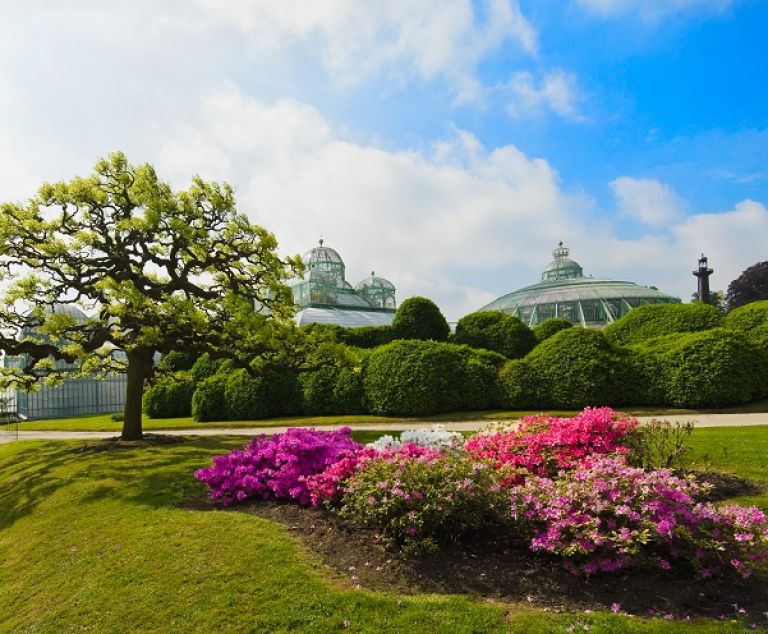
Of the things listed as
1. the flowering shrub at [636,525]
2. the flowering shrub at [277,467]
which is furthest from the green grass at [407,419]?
the flowering shrub at [636,525]

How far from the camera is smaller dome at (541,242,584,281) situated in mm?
53375

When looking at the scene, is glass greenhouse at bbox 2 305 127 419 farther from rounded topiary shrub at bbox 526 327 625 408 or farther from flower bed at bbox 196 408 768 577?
flower bed at bbox 196 408 768 577

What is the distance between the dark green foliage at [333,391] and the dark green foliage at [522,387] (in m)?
4.77

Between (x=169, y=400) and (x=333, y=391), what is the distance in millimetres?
8964

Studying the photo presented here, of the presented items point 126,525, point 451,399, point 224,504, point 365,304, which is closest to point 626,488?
point 224,504

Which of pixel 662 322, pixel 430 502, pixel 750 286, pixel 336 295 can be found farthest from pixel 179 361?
pixel 750 286

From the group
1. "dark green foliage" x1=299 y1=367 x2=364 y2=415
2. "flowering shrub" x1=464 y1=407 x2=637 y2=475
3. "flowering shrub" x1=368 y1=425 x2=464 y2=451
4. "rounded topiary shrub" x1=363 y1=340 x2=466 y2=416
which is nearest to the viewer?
"flowering shrub" x1=464 y1=407 x2=637 y2=475

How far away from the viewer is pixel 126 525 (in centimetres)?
645

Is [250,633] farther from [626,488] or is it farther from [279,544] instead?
[626,488]

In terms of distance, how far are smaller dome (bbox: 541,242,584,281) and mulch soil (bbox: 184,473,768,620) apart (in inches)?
1989

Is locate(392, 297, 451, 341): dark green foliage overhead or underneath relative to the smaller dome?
underneath

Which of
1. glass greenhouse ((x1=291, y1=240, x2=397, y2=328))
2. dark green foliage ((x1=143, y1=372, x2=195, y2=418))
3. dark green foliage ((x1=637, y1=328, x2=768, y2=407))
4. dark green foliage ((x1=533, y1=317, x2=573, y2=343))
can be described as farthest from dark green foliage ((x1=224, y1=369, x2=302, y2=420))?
glass greenhouse ((x1=291, y1=240, x2=397, y2=328))

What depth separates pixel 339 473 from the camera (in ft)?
20.4

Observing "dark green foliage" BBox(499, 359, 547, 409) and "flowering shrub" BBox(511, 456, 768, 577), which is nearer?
"flowering shrub" BBox(511, 456, 768, 577)
